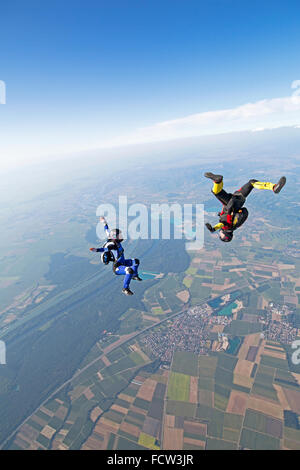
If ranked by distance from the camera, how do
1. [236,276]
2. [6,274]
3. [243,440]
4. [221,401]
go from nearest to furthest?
[243,440], [221,401], [236,276], [6,274]

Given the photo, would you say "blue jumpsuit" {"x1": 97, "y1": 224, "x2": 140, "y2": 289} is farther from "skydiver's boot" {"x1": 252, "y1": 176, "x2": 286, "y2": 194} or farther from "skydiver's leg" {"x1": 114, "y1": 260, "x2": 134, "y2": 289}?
"skydiver's boot" {"x1": 252, "y1": 176, "x2": 286, "y2": 194}

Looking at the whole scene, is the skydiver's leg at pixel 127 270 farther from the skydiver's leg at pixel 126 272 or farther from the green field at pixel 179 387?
the green field at pixel 179 387

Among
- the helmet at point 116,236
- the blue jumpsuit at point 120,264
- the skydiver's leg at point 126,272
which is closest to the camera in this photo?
the skydiver's leg at point 126,272

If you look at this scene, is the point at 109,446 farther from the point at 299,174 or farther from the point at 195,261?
the point at 299,174

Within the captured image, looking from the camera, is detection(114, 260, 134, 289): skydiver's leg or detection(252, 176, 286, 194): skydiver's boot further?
detection(114, 260, 134, 289): skydiver's leg

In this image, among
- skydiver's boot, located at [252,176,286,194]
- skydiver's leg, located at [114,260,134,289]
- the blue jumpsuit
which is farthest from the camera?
the blue jumpsuit

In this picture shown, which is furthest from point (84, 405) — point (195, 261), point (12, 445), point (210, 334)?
point (195, 261)

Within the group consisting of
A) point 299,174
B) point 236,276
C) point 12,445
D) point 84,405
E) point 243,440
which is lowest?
point 12,445

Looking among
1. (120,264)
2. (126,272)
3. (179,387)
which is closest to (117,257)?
(120,264)

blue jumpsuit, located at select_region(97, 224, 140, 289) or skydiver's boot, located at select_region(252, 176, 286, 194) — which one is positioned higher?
skydiver's boot, located at select_region(252, 176, 286, 194)

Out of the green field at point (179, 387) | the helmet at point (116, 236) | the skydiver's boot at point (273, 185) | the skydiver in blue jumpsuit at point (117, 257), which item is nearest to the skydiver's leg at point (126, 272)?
the skydiver in blue jumpsuit at point (117, 257)

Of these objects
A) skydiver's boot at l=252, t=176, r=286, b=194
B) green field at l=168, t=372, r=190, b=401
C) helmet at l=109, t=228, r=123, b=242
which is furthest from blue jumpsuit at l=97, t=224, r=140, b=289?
green field at l=168, t=372, r=190, b=401
